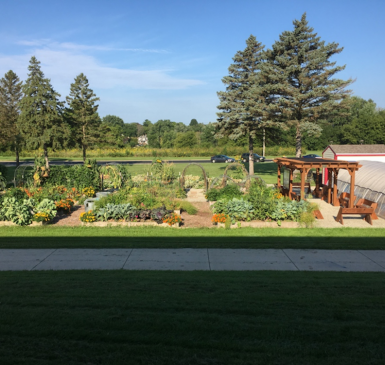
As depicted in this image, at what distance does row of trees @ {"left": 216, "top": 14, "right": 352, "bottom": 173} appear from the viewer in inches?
1066

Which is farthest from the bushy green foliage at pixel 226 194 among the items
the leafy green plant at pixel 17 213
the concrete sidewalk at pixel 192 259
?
the leafy green plant at pixel 17 213

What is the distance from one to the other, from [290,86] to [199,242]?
852 inches

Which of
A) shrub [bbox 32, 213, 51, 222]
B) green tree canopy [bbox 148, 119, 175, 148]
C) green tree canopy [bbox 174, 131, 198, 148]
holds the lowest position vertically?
shrub [bbox 32, 213, 51, 222]

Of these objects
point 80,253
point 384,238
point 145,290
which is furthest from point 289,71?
point 145,290

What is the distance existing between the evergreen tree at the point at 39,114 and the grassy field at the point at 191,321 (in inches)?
1125

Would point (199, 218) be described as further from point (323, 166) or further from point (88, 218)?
point (323, 166)

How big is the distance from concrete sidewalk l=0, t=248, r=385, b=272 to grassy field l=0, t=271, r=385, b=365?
4.74 ft

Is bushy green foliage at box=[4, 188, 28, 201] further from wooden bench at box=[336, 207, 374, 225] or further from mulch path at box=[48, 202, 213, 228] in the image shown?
wooden bench at box=[336, 207, 374, 225]

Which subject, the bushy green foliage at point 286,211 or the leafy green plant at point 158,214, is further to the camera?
the bushy green foliage at point 286,211

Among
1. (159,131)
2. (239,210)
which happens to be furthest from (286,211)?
(159,131)

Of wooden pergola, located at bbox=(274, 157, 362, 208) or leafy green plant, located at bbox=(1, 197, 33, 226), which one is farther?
wooden pergola, located at bbox=(274, 157, 362, 208)

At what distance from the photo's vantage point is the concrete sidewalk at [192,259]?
778cm

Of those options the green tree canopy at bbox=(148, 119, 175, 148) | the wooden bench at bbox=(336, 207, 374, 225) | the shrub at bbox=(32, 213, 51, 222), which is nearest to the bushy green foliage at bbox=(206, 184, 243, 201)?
the wooden bench at bbox=(336, 207, 374, 225)

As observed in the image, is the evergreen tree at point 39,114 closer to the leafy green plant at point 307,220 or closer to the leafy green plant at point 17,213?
the leafy green plant at point 17,213
